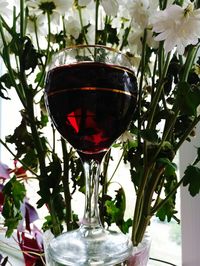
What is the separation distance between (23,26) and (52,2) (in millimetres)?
53

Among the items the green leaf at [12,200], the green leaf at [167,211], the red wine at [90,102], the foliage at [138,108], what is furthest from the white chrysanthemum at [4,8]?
the green leaf at [167,211]

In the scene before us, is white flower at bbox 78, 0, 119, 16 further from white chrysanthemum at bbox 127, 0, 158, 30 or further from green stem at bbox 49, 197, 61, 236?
green stem at bbox 49, 197, 61, 236

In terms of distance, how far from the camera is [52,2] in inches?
22.8

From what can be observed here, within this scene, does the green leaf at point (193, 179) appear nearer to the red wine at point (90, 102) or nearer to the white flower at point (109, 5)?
the red wine at point (90, 102)

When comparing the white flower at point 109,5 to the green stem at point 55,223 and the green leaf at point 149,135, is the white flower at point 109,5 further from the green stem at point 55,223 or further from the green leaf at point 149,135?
the green stem at point 55,223

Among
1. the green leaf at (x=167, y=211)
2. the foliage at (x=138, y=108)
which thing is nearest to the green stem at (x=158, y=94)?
the foliage at (x=138, y=108)

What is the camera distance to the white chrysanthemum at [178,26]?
475mm

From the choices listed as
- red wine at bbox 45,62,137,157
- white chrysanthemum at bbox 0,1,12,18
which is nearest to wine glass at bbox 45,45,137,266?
red wine at bbox 45,62,137,157

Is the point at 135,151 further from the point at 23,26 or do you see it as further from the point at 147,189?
the point at 23,26

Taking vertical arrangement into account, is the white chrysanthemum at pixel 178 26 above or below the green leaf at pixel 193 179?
above

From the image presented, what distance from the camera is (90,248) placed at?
50cm

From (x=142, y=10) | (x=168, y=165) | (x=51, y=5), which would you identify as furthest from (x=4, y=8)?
(x=168, y=165)

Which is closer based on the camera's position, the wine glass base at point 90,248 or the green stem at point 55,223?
the wine glass base at point 90,248

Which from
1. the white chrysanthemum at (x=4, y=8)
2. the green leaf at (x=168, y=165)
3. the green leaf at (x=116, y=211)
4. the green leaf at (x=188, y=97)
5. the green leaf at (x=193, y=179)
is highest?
the white chrysanthemum at (x=4, y=8)
